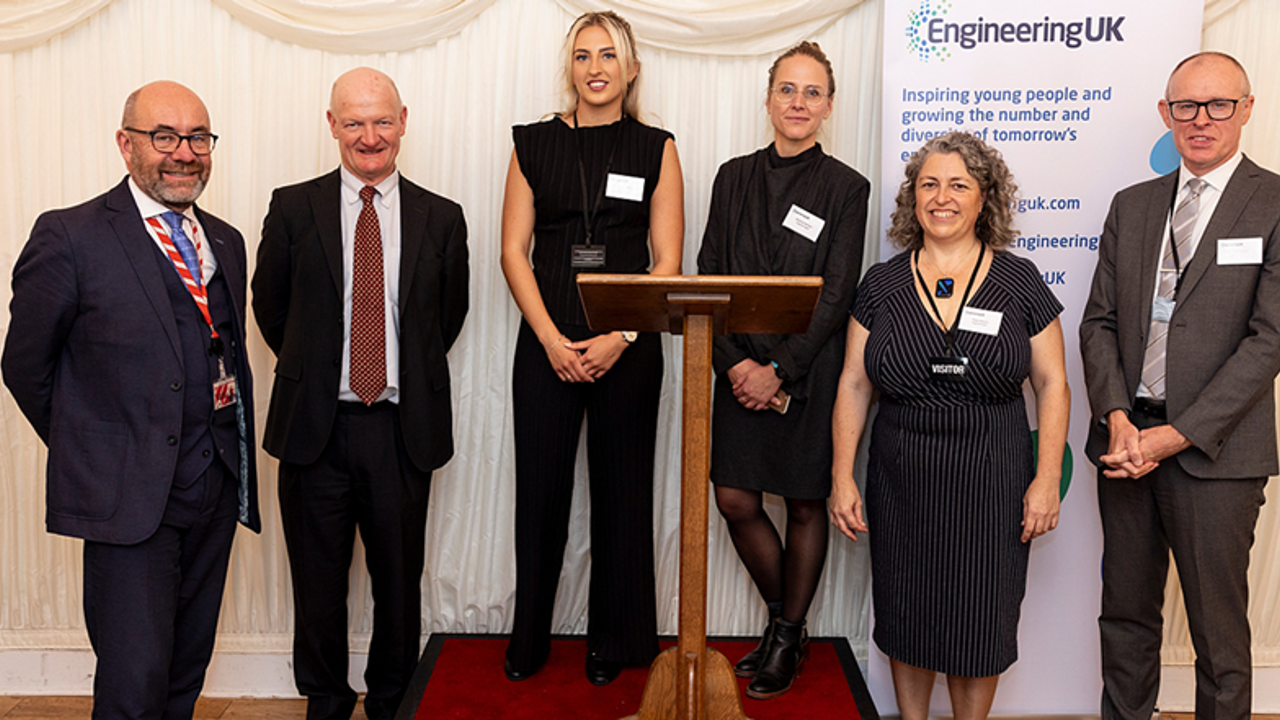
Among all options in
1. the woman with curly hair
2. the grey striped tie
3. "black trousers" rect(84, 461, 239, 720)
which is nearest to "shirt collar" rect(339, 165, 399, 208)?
"black trousers" rect(84, 461, 239, 720)

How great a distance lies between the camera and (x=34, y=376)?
7.42 ft

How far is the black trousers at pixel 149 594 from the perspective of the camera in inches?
89.7

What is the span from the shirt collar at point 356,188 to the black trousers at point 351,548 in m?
0.65

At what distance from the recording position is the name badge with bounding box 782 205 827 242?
9.39 feet

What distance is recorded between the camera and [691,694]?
1904 mm

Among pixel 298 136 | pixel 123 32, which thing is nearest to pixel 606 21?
pixel 298 136

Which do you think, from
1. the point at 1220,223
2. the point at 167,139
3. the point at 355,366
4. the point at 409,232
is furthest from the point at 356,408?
the point at 1220,223

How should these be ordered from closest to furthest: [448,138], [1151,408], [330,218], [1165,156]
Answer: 1. [1151,408]
2. [330,218]
3. [1165,156]
4. [448,138]

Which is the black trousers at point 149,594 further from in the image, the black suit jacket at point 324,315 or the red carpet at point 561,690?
the red carpet at point 561,690

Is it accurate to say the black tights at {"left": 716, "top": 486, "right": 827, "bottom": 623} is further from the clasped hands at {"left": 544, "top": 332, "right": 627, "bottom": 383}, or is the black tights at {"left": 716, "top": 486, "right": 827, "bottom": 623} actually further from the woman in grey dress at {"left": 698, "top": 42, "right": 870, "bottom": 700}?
the clasped hands at {"left": 544, "top": 332, "right": 627, "bottom": 383}

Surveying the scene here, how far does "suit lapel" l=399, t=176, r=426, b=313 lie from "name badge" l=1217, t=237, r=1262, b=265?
2396 millimetres

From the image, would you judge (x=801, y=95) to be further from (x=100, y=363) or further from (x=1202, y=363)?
(x=100, y=363)

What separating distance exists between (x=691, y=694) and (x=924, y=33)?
2338mm

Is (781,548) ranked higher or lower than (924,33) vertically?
lower
